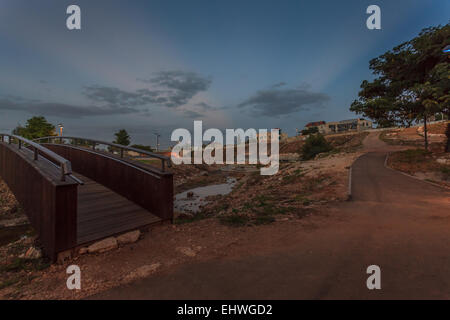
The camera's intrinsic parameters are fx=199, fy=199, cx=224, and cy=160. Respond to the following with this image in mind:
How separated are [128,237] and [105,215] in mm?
1371

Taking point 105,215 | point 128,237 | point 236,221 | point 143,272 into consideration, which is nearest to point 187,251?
point 143,272

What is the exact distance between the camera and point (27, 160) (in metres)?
5.33

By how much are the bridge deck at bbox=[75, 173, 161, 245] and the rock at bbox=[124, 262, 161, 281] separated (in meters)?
1.67

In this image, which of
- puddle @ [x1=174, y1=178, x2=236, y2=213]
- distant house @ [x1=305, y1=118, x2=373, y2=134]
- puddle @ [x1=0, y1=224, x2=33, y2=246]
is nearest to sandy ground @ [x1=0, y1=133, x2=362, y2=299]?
puddle @ [x1=0, y1=224, x2=33, y2=246]

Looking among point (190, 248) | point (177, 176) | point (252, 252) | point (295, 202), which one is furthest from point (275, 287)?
point (177, 176)

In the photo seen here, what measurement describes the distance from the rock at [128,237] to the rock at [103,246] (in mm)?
173

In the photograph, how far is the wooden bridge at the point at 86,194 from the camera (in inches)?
151

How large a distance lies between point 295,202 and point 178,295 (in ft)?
20.6

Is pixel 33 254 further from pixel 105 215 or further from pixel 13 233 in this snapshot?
pixel 13 233

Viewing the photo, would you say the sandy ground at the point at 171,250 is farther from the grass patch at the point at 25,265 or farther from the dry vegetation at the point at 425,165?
the dry vegetation at the point at 425,165

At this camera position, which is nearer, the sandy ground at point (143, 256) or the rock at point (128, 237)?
the sandy ground at point (143, 256)

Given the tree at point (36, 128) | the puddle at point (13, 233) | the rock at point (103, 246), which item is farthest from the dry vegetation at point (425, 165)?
the tree at point (36, 128)

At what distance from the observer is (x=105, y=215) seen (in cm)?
539

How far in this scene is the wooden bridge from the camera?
12.6ft
